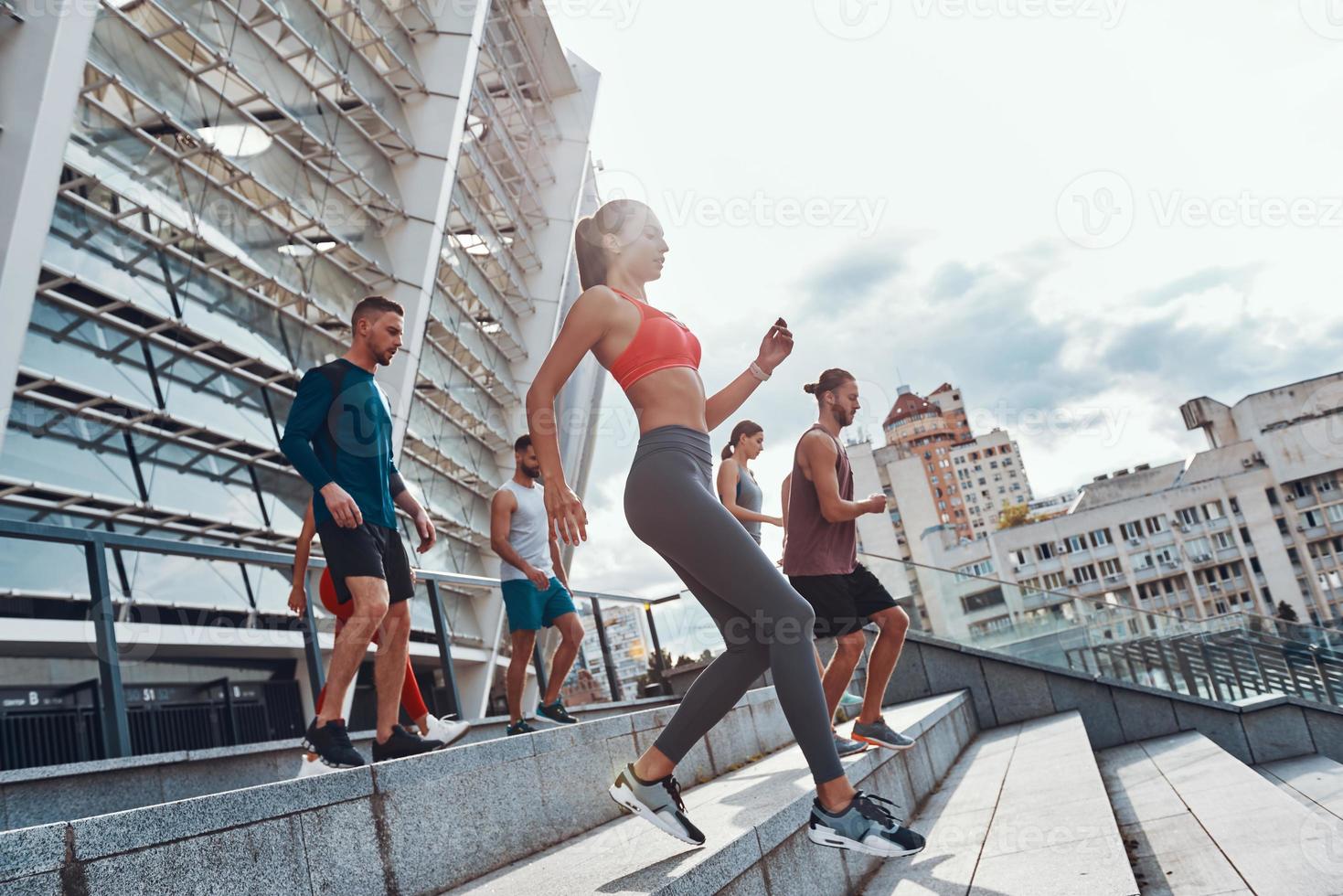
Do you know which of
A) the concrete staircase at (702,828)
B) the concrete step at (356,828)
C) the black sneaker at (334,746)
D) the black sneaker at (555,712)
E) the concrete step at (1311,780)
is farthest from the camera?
the black sneaker at (555,712)

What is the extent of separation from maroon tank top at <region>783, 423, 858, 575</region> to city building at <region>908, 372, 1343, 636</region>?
73.0 meters

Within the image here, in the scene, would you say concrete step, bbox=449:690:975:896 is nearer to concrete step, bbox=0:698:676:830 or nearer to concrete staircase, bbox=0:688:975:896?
concrete staircase, bbox=0:688:975:896

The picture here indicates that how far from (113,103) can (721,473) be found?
17024 millimetres

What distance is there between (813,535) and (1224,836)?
1.93 m

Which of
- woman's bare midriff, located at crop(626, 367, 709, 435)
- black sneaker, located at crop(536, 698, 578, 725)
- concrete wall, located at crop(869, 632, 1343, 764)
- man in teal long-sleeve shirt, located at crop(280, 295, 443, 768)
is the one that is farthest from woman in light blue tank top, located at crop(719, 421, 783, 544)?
concrete wall, located at crop(869, 632, 1343, 764)

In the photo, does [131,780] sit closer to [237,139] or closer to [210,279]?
[210,279]

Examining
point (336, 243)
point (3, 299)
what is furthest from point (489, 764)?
point (336, 243)

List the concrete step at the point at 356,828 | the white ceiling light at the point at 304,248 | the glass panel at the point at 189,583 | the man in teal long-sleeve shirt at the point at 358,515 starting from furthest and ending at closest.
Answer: the white ceiling light at the point at 304,248 < the glass panel at the point at 189,583 < the man in teal long-sleeve shirt at the point at 358,515 < the concrete step at the point at 356,828

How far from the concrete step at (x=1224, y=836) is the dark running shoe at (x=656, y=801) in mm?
1738

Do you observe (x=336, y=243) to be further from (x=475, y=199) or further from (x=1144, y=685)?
(x=1144, y=685)

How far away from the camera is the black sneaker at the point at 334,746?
3.44m

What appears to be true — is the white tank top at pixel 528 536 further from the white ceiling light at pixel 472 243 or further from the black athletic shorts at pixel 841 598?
the white ceiling light at pixel 472 243

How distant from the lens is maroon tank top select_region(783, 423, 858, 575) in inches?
175

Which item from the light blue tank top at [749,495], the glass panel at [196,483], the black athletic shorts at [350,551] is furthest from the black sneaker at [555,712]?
the glass panel at [196,483]
